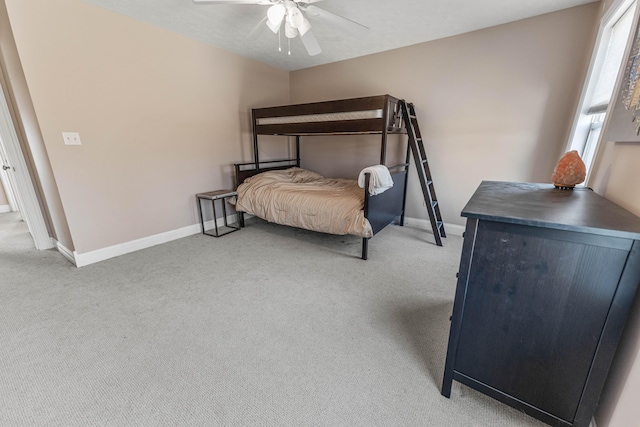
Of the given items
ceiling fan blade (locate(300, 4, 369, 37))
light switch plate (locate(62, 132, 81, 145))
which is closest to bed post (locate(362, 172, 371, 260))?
ceiling fan blade (locate(300, 4, 369, 37))

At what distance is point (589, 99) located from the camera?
2219 mm

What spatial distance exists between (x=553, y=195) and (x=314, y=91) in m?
3.60

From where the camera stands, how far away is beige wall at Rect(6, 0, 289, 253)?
2133 mm

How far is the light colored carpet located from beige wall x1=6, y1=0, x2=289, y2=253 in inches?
25.5

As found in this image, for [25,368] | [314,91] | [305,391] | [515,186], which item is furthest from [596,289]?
[314,91]

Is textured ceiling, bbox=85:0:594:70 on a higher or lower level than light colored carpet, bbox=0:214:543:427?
higher

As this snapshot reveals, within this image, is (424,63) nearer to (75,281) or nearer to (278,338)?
(278,338)

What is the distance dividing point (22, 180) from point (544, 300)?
14.2ft

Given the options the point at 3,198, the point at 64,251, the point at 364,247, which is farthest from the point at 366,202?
the point at 3,198

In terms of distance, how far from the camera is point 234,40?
300 cm

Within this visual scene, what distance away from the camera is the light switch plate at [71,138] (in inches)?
88.6

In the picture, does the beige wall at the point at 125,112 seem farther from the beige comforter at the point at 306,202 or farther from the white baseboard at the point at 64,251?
the beige comforter at the point at 306,202

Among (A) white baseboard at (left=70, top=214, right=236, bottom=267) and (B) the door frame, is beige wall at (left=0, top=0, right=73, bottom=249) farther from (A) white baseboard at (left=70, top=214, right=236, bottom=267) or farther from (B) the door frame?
(A) white baseboard at (left=70, top=214, right=236, bottom=267)

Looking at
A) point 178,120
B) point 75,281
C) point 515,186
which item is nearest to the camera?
point 515,186
